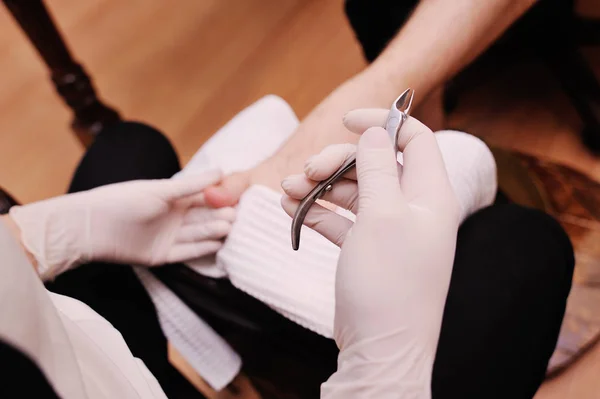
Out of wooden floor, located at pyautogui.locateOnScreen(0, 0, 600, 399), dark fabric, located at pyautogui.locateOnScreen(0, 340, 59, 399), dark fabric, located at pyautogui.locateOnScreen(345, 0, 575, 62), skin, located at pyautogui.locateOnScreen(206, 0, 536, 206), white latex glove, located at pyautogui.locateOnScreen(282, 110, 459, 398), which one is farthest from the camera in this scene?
A: wooden floor, located at pyautogui.locateOnScreen(0, 0, 600, 399)

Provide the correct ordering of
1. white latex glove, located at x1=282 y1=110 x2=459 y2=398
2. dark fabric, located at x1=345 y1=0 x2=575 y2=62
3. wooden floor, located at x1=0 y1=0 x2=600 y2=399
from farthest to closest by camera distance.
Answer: wooden floor, located at x1=0 y1=0 x2=600 y2=399 → dark fabric, located at x1=345 y1=0 x2=575 y2=62 → white latex glove, located at x1=282 y1=110 x2=459 y2=398

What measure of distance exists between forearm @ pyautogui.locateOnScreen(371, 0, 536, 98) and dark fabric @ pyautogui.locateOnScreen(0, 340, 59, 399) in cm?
60

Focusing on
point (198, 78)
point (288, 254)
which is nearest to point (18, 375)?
point (288, 254)

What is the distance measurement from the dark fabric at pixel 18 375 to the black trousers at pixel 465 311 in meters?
0.33

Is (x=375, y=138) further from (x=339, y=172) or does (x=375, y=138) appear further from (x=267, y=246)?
(x=267, y=246)

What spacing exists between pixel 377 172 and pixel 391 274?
9 cm

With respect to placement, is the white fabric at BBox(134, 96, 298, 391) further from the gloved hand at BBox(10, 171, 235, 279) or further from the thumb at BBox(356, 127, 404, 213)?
the thumb at BBox(356, 127, 404, 213)

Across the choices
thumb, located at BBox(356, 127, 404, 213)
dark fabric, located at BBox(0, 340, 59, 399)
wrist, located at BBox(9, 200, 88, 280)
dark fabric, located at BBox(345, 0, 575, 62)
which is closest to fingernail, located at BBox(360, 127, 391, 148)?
thumb, located at BBox(356, 127, 404, 213)

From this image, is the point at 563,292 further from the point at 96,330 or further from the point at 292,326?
the point at 96,330

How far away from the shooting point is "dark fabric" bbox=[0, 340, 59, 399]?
0.27 meters

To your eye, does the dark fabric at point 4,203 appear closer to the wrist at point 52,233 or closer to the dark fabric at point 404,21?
the wrist at point 52,233

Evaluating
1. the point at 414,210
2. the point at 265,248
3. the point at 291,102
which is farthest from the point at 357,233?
the point at 291,102

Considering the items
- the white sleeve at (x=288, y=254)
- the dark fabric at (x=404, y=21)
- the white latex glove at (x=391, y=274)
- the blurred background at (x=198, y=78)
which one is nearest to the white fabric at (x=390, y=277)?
the white latex glove at (x=391, y=274)

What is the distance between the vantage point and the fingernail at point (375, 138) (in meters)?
0.45
